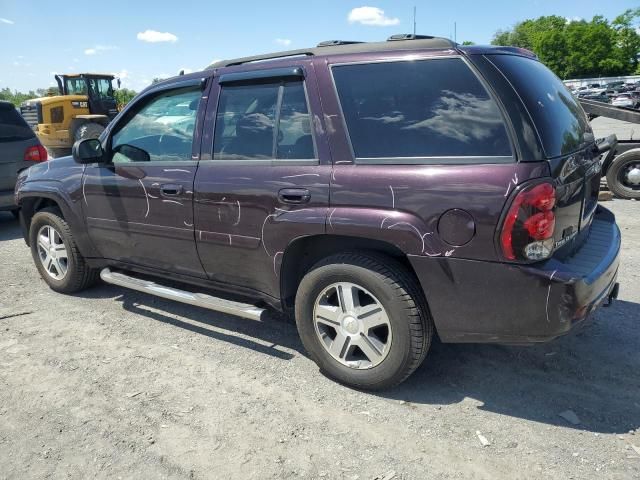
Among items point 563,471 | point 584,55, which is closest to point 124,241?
point 563,471

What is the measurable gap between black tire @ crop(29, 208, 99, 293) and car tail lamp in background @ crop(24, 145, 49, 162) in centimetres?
332

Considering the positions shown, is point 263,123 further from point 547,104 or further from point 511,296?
point 511,296

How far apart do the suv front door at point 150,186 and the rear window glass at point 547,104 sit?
2.10m

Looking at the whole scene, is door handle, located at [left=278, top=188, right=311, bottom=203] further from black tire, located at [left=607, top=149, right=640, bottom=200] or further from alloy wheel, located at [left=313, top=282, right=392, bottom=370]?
black tire, located at [left=607, top=149, right=640, bottom=200]

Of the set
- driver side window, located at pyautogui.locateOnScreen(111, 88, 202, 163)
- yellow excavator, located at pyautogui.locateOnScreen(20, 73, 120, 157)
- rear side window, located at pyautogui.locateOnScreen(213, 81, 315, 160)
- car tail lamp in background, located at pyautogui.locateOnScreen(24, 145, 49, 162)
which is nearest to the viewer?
rear side window, located at pyautogui.locateOnScreen(213, 81, 315, 160)

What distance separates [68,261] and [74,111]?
14.7 metres

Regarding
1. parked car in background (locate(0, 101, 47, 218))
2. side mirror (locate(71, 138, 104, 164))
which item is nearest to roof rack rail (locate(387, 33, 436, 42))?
side mirror (locate(71, 138, 104, 164))

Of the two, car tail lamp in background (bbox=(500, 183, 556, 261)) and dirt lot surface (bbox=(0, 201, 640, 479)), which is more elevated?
car tail lamp in background (bbox=(500, 183, 556, 261))

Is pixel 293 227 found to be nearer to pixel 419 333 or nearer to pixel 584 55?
pixel 419 333

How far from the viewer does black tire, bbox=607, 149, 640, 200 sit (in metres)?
8.14

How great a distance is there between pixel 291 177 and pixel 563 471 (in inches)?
81.3

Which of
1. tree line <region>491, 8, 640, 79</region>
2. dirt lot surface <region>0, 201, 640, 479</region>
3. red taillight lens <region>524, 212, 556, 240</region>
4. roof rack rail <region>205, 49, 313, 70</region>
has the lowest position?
dirt lot surface <region>0, 201, 640, 479</region>

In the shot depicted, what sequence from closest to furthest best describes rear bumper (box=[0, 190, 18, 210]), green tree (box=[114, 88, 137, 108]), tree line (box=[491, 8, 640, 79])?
rear bumper (box=[0, 190, 18, 210])
green tree (box=[114, 88, 137, 108])
tree line (box=[491, 8, 640, 79])

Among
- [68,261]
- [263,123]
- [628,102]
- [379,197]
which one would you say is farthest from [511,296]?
[628,102]
